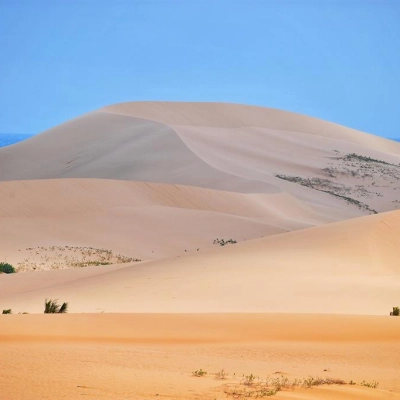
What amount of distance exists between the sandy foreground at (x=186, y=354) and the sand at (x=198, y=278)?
27 millimetres

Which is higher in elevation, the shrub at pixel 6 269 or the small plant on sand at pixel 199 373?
the shrub at pixel 6 269

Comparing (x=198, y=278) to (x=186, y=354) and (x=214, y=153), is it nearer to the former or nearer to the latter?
(x=186, y=354)

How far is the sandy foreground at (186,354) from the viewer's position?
7188mm

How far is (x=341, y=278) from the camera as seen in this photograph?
→ 18.0m

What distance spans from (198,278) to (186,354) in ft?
29.6

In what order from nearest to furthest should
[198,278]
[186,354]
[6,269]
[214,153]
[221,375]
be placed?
[221,375] → [186,354] → [198,278] → [6,269] → [214,153]

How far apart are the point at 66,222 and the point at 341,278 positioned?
61.0 feet

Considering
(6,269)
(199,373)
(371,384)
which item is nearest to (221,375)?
(199,373)

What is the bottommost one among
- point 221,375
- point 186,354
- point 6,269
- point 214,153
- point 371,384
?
point 371,384

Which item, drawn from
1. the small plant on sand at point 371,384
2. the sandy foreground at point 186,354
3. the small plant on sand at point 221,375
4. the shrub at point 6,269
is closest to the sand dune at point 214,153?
the shrub at point 6,269

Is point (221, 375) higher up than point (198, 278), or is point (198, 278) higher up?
point (198, 278)

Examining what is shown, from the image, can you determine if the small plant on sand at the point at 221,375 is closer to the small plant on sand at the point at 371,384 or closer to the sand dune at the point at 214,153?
the small plant on sand at the point at 371,384

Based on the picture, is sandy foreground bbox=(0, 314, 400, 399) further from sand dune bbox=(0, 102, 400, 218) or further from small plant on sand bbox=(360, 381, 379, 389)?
sand dune bbox=(0, 102, 400, 218)

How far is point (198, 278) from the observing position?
18.3m
